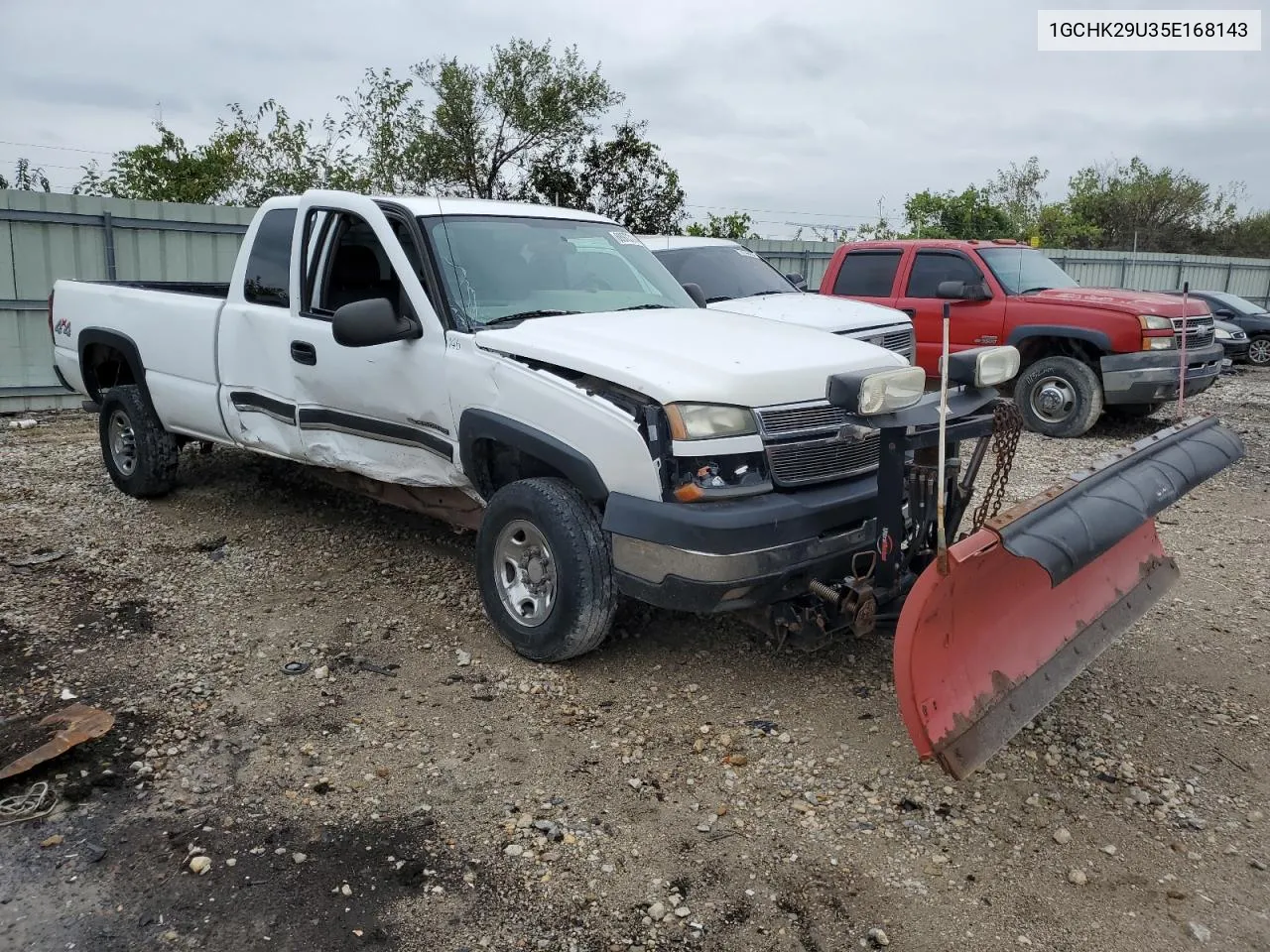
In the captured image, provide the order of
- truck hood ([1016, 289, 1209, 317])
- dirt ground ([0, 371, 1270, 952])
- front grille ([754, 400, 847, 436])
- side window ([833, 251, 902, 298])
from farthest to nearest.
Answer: side window ([833, 251, 902, 298]) < truck hood ([1016, 289, 1209, 317]) < front grille ([754, 400, 847, 436]) < dirt ground ([0, 371, 1270, 952])

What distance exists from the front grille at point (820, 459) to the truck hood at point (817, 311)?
3.83 m

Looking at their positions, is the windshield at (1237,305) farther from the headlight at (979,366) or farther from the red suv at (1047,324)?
the headlight at (979,366)

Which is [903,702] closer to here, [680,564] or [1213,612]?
[680,564]

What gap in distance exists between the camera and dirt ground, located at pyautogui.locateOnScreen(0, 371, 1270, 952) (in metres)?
2.90

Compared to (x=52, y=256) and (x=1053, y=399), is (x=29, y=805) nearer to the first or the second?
(x=1053, y=399)

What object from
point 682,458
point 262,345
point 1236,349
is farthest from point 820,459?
point 1236,349

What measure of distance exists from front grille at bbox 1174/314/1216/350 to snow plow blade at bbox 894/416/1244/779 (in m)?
6.26

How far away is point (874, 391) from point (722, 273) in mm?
5984

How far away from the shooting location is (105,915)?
9.43 feet

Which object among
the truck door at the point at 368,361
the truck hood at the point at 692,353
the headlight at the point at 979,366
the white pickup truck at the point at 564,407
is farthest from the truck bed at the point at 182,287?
the headlight at the point at 979,366

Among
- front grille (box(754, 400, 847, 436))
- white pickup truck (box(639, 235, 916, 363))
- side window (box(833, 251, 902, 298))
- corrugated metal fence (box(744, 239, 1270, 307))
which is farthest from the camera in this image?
corrugated metal fence (box(744, 239, 1270, 307))

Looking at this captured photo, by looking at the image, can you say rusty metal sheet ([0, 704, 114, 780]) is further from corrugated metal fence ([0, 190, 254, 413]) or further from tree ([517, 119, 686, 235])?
tree ([517, 119, 686, 235])

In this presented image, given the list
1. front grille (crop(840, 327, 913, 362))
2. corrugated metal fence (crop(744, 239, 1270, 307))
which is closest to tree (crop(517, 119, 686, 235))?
corrugated metal fence (crop(744, 239, 1270, 307))

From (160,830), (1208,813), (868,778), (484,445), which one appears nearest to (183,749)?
(160,830)
